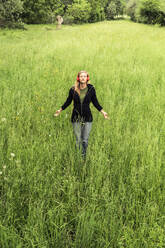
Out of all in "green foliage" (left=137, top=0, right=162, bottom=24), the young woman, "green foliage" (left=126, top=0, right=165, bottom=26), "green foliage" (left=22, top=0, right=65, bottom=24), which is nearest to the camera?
the young woman

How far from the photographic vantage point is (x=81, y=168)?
8.77 ft

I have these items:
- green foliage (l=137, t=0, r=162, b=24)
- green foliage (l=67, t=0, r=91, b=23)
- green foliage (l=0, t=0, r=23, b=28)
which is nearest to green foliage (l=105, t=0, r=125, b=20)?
green foliage (l=67, t=0, r=91, b=23)

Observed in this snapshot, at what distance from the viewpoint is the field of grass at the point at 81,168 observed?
1.86m

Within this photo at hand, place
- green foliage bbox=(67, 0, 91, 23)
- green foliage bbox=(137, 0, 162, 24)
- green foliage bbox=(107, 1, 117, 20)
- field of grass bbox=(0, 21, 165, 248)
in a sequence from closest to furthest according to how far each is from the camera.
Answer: field of grass bbox=(0, 21, 165, 248)
green foliage bbox=(137, 0, 162, 24)
green foliage bbox=(67, 0, 91, 23)
green foliage bbox=(107, 1, 117, 20)

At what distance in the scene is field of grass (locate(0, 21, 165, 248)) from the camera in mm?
1857

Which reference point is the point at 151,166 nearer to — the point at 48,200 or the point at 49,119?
the point at 48,200

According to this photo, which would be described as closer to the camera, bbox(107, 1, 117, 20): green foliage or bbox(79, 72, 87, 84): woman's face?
bbox(79, 72, 87, 84): woman's face

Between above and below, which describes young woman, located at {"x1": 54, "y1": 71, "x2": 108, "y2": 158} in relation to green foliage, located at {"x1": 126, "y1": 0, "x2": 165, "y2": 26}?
below

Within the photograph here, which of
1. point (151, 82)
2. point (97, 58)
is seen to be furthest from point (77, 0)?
point (151, 82)

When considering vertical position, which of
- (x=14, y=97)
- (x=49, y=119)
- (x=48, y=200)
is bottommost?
(x=48, y=200)

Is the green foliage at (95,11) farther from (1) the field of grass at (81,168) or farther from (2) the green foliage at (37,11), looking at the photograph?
(1) the field of grass at (81,168)

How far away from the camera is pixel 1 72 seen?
6.57 m

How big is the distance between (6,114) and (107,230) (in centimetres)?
271

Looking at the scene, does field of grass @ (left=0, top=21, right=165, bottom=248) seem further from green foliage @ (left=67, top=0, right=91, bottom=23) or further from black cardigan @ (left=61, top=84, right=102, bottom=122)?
green foliage @ (left=67, top=0, right=91, bottom=23)
